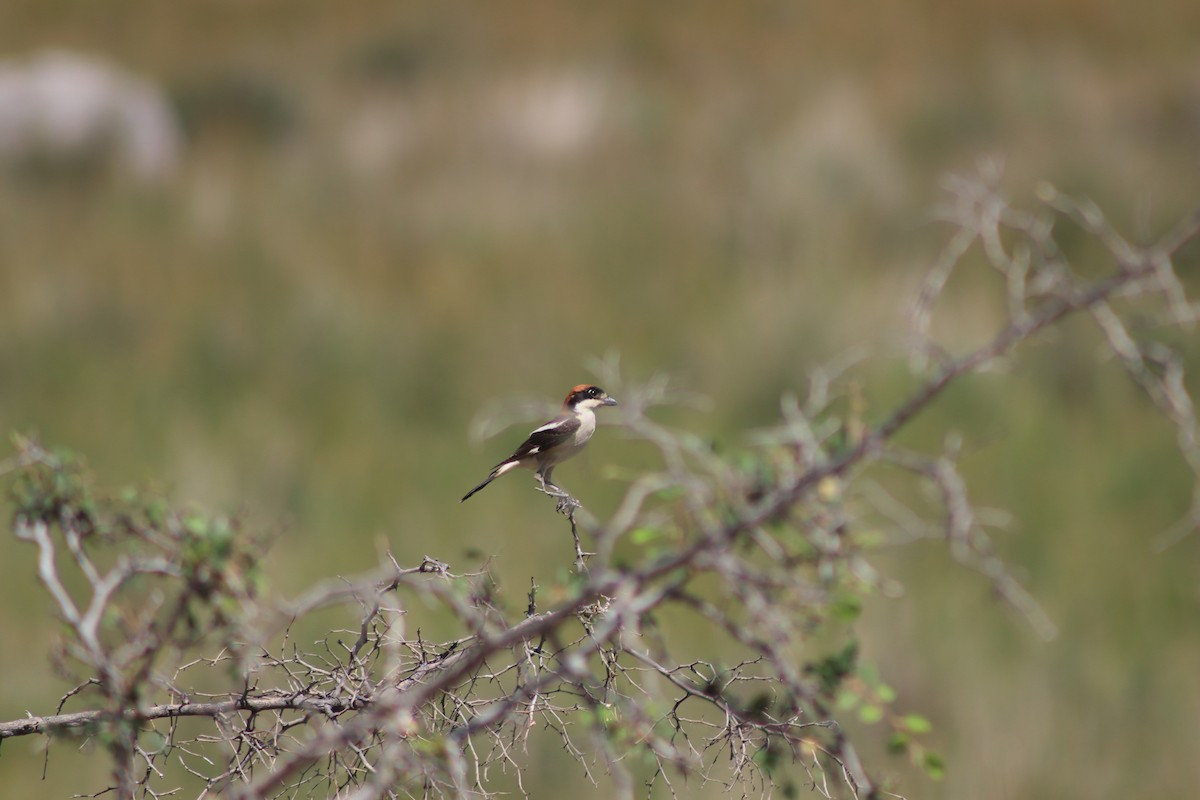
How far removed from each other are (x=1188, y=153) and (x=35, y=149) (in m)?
11.4

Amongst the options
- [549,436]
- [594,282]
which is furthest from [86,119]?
[549,436]

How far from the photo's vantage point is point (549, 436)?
491 cm

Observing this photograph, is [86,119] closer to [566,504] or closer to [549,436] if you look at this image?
[549,436]

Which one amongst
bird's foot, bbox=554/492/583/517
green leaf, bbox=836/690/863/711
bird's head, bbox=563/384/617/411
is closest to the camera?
green leaf, bbox=836/690/863/711

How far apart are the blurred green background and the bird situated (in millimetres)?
1511

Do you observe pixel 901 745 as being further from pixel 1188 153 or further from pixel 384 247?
pixel 1188 153

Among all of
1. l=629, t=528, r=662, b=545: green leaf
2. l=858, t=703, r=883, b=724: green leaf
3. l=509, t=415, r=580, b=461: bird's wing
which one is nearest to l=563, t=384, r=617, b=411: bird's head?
l=509, t=415, r=580, b=461: bird's wing

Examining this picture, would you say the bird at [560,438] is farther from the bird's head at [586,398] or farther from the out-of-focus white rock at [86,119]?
the out-of-focus white rock at [86,119]

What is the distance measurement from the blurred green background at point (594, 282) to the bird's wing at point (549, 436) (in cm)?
162

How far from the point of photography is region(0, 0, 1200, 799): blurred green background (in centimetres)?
776

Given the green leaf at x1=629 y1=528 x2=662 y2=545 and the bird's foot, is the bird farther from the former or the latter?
the green leaf at x1=629 y1=528 x2=662 y2=545

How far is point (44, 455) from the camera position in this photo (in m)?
2.11

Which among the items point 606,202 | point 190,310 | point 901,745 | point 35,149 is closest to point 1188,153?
point 606,202

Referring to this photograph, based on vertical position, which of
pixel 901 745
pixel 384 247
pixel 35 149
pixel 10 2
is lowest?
pixel 901 745
